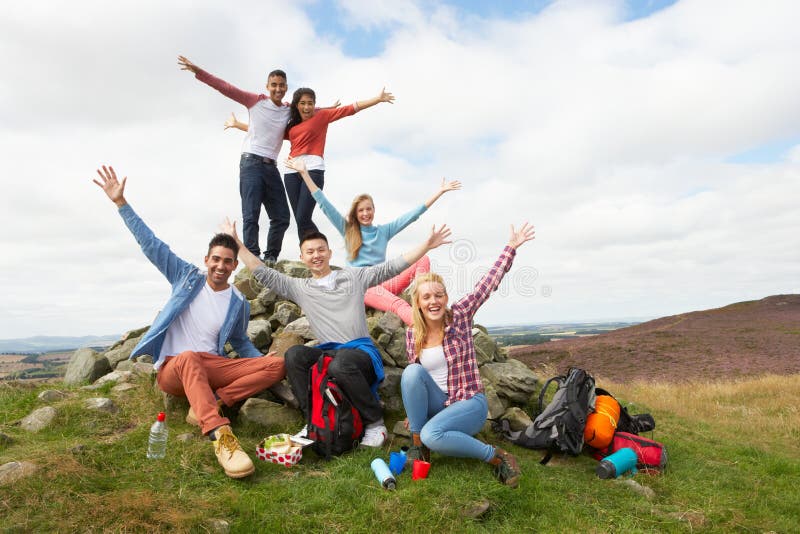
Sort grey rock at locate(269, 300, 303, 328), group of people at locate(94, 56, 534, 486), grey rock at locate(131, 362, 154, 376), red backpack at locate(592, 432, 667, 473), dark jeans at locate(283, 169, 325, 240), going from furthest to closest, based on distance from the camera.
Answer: dark jeans at locate(283, 169, 325, 240) → grey rock at locate(269, 300, 303, 328) → grey rock at locate(131, 362, 154, 376) → red backpack at locate(592, 432, 667, 473) → group of people at locate(94, 56, 534, 486)

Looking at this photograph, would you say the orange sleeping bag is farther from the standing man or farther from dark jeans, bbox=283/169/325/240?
the standing man

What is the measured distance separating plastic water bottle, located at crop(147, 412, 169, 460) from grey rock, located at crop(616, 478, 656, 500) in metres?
5.84

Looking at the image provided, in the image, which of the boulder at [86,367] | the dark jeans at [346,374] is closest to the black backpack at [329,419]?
the dark jeans at [346,374]

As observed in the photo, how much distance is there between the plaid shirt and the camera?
5582 millimetres

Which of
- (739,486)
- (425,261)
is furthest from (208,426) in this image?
(739,486)

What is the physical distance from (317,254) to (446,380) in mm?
2544

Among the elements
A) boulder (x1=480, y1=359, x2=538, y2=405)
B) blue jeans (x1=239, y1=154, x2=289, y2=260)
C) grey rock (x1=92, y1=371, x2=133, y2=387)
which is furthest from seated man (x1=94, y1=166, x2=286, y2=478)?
boulder (x1=480, y1=359, x2=538, y2=405)

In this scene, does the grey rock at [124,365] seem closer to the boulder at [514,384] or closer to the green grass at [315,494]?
the green grass at [315,494]

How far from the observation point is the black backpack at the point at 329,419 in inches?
224

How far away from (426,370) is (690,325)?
1168 inches

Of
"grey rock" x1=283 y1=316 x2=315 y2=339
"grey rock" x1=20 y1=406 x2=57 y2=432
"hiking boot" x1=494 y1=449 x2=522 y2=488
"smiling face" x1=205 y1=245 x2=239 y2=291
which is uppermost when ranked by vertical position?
"smiling face" x1=205 y1=245 x2=239 y2=291

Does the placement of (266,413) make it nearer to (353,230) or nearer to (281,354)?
(281,354)

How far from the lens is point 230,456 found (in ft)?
16.7

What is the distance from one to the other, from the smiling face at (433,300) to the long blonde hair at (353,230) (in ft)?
11.2
